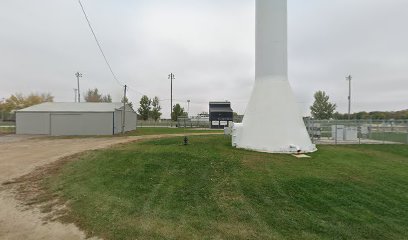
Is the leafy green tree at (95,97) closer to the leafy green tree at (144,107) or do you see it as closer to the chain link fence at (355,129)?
the leafy green tree at (144,107)

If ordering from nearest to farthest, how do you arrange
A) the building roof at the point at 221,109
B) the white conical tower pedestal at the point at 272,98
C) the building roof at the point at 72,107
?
the white conical tower pedestal at the point at 272,98 < the building roof at the point at 72,107 < the building roof at the point at 221,109

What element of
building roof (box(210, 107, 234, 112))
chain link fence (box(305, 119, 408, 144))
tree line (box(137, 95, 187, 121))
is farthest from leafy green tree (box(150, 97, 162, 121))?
chain link fence (box(305, 119, 408, 144))

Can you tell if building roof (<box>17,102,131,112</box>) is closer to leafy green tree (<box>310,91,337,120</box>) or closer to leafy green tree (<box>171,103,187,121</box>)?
leafy green tree (<box>171,103,187,121</box>)

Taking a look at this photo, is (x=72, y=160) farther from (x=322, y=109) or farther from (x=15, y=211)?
(x=322, y=109)

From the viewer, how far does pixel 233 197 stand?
6613 millimetres

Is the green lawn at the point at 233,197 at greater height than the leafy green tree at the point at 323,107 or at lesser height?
lesser

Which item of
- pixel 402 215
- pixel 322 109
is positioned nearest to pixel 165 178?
pixel 402 215

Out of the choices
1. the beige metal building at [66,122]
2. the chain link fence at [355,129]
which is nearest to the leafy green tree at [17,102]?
the beige metal building at [66,122]

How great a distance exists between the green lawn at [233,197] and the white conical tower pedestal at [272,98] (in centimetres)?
194

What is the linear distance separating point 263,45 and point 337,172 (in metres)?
7.18

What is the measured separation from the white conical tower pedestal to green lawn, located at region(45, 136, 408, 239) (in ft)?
6.37

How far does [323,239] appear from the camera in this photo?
4609 mm

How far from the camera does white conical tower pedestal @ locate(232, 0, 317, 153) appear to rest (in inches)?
499

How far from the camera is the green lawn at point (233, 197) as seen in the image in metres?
4.95
